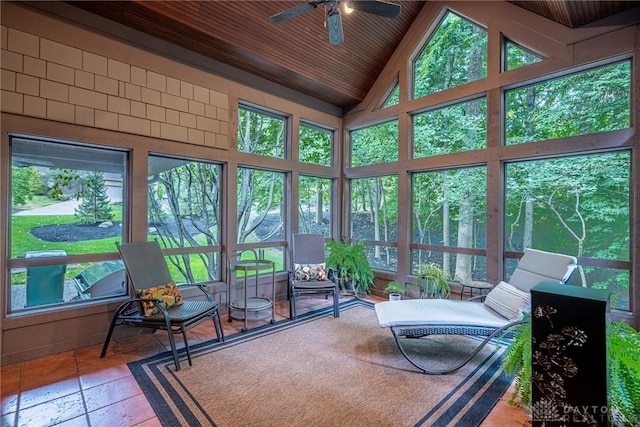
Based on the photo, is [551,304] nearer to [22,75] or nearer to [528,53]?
[528,53]

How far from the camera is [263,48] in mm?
4082

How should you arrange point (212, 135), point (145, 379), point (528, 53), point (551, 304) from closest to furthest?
point (551, 304) < point (145, 379) < point (528, 53) < point (212, 135)

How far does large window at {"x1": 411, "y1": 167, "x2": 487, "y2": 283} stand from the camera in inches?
172

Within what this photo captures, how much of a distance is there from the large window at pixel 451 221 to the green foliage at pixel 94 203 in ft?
14.5

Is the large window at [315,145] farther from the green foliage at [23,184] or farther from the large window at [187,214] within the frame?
the green foliage at [23,184]

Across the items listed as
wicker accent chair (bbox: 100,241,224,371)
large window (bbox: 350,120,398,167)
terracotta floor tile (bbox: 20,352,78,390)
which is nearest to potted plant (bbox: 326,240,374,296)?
large window (bbox: 350,120,398,167)

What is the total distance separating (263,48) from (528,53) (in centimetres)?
354

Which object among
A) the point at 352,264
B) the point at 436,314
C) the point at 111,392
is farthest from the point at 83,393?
the point at 352,264

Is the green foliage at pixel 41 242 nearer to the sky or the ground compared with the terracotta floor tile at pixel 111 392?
nearer to the sky

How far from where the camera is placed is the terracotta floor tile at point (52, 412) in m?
2.01

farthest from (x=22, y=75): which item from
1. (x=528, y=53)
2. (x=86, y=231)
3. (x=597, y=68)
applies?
(x=597, y=68)

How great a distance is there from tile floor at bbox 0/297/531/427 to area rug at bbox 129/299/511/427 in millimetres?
100

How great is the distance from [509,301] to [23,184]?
5028mm

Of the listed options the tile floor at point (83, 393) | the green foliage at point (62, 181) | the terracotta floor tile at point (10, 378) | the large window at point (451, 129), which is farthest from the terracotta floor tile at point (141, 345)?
the large window at point (451, 129)
